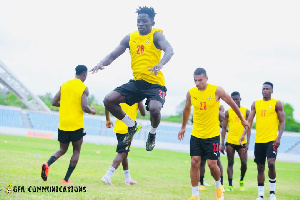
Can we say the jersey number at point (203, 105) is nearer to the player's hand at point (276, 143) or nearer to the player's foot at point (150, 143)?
the player's foot at point (150, 143)

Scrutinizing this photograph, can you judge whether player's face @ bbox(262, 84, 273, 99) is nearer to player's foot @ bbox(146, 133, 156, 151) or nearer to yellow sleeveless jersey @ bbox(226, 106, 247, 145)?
yellow sleeveless jersey @ bbox(226, 106, 247, 145)

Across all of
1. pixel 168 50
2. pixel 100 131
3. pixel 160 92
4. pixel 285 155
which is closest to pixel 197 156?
pixel 160 92

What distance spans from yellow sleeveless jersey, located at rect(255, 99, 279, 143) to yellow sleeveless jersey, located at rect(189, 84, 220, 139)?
1902 mm

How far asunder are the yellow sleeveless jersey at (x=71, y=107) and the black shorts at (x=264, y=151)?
420cm

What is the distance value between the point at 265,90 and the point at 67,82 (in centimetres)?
466

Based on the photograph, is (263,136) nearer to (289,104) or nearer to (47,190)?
(47,190)

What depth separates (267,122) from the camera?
9188 millimetres

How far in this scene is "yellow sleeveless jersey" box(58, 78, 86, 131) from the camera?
880cm

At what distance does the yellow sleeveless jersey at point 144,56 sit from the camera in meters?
6.84

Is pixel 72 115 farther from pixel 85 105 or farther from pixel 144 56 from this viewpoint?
pixel 144 56

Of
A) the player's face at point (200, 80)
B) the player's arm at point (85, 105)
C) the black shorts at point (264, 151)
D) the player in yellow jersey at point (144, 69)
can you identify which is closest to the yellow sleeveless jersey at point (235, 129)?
the black shorts at point (264, 151)

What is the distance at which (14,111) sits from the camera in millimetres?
49250

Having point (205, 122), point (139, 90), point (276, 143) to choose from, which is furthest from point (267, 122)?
point (139, 90)

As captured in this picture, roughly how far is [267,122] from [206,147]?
219cm
